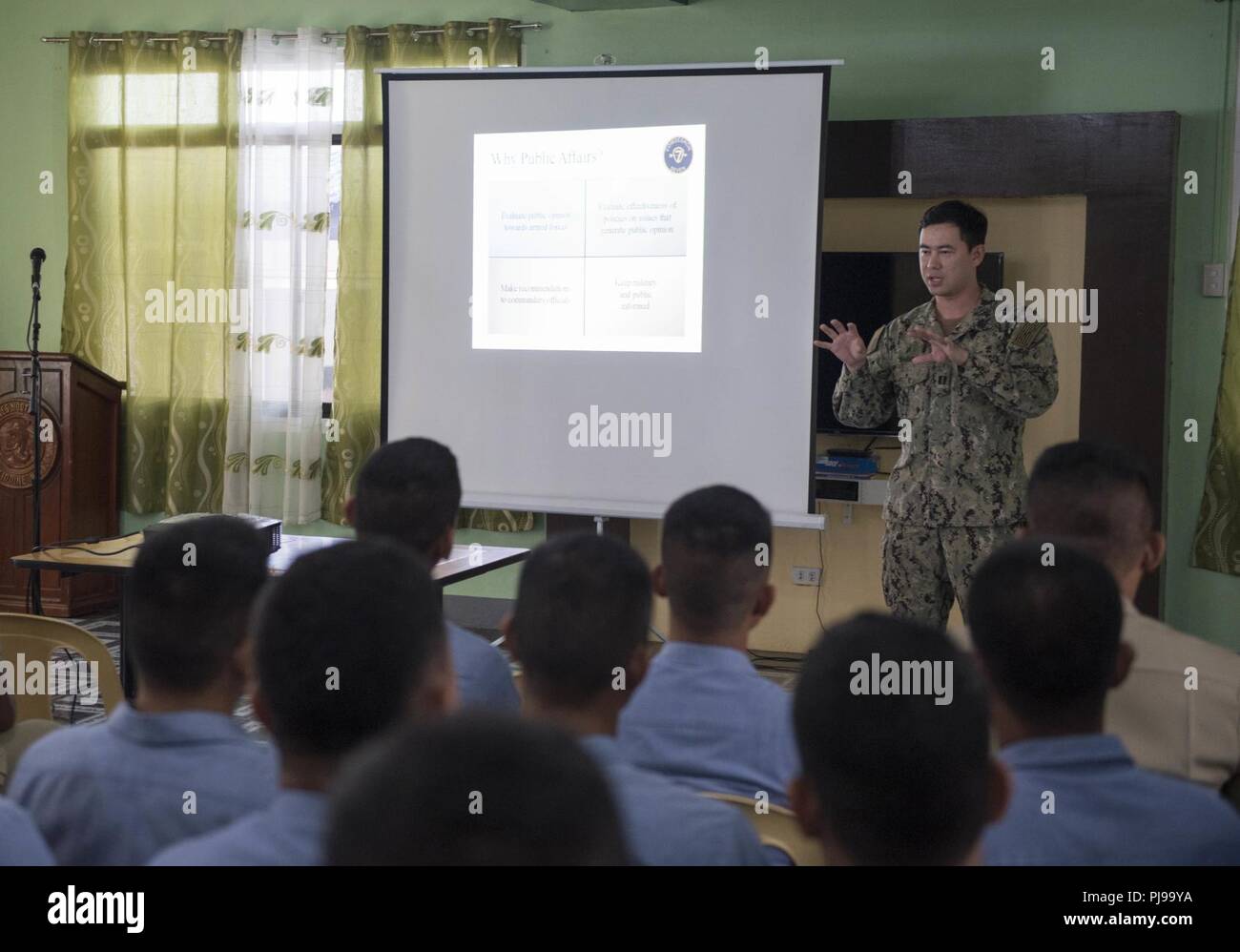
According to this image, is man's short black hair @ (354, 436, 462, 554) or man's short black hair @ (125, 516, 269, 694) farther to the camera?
man's short black hair @ (354, 436, 462, 554)

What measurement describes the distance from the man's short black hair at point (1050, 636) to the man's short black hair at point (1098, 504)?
1.88 ft

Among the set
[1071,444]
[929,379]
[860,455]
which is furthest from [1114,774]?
[860,455]

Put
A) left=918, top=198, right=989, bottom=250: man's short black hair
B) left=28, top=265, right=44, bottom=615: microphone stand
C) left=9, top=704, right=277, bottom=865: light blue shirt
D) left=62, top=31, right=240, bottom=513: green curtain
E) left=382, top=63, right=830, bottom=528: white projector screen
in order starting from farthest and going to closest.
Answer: left=62, top=31, right=240, bottom=513: green curtain
left=28, top=265, right=44, bottom=615: microphone stand
left=382, top=63, right=830, bottom=528: white projector screen
left=918, top=198, right=989, bottom=250: man's short black hair
left=9, top=704, right=277, bottom=865: light blue shirt

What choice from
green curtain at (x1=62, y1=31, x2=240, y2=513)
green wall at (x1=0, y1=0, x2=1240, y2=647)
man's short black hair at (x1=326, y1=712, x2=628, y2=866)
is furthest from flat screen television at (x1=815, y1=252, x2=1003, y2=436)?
man's short black hair at (x1=326, y1=712, x2=628, y2=866)

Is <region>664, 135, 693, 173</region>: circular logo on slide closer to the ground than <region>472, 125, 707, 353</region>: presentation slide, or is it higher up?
higher up

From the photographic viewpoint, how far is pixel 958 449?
3559mm

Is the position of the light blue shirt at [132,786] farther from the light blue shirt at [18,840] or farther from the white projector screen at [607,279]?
the white projector screen at [607,279]

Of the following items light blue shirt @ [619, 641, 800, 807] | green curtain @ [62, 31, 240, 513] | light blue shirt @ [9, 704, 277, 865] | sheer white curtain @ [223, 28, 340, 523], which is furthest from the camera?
green curtain @ [62, 31, 240, 513]

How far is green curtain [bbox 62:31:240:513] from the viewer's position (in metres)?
6.04

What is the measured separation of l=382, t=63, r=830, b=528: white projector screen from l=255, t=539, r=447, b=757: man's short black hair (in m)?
3.19

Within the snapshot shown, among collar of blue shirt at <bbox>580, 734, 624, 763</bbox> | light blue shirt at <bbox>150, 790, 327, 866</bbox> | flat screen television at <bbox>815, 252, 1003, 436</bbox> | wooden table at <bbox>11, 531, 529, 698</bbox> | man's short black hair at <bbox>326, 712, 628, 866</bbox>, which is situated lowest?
wooden table at <bbox>11, 531, 529, 698</bbox>

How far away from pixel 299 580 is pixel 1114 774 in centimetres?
86

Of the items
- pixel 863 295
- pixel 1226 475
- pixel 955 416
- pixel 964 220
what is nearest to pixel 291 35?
pixel 863 295

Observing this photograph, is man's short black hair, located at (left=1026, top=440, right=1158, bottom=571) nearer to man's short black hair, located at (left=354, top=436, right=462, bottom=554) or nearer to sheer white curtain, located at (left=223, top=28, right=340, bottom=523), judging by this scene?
man's short black hair, located at (left=354, top=436, right=462, bottom=554)
